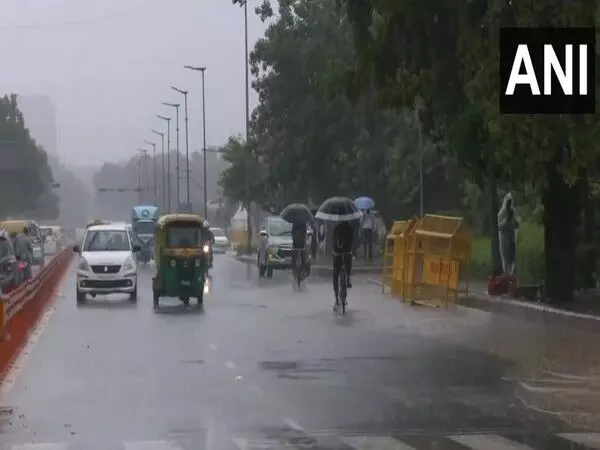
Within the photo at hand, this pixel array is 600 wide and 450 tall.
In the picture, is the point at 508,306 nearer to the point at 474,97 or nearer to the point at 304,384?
the point at 474,97

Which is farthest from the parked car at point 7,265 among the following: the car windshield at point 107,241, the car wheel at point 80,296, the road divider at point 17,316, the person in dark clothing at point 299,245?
the person in dark clothing at point 299,245

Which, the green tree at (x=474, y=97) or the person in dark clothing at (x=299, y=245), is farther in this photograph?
the person in dark clothing at (x=299, y=245)

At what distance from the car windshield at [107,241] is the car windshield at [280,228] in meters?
14.2

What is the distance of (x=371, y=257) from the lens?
57844 mm

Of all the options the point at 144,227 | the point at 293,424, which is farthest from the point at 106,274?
the point at 144,227

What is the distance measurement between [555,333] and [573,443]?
11326mm

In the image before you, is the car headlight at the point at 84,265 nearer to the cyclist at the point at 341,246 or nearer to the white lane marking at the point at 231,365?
the cyclist at the point at 341,246

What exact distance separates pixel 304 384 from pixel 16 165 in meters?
83.6

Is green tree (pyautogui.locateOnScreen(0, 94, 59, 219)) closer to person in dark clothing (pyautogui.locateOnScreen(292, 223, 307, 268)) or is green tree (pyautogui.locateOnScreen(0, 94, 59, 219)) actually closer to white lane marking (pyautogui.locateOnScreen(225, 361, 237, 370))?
person in dark clothing (pyautogui.locateOnScreen(292, 223, 307, 268))

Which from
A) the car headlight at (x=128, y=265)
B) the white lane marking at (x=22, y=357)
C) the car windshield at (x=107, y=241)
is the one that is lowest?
the white lane marking at (x=22, y=357)

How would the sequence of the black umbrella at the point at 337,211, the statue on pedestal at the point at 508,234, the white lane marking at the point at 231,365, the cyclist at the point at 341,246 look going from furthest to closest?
the black umbrella at the point at 337,211
the statue on pedestal at the point at 508,234
the cyclist at the point at 341,246
the white lane marking at the point at 231,365

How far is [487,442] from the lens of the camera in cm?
1233

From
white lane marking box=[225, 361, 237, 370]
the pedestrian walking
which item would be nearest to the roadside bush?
white lane marking box=[225, 361, 237, 370]

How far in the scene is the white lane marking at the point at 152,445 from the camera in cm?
1230
